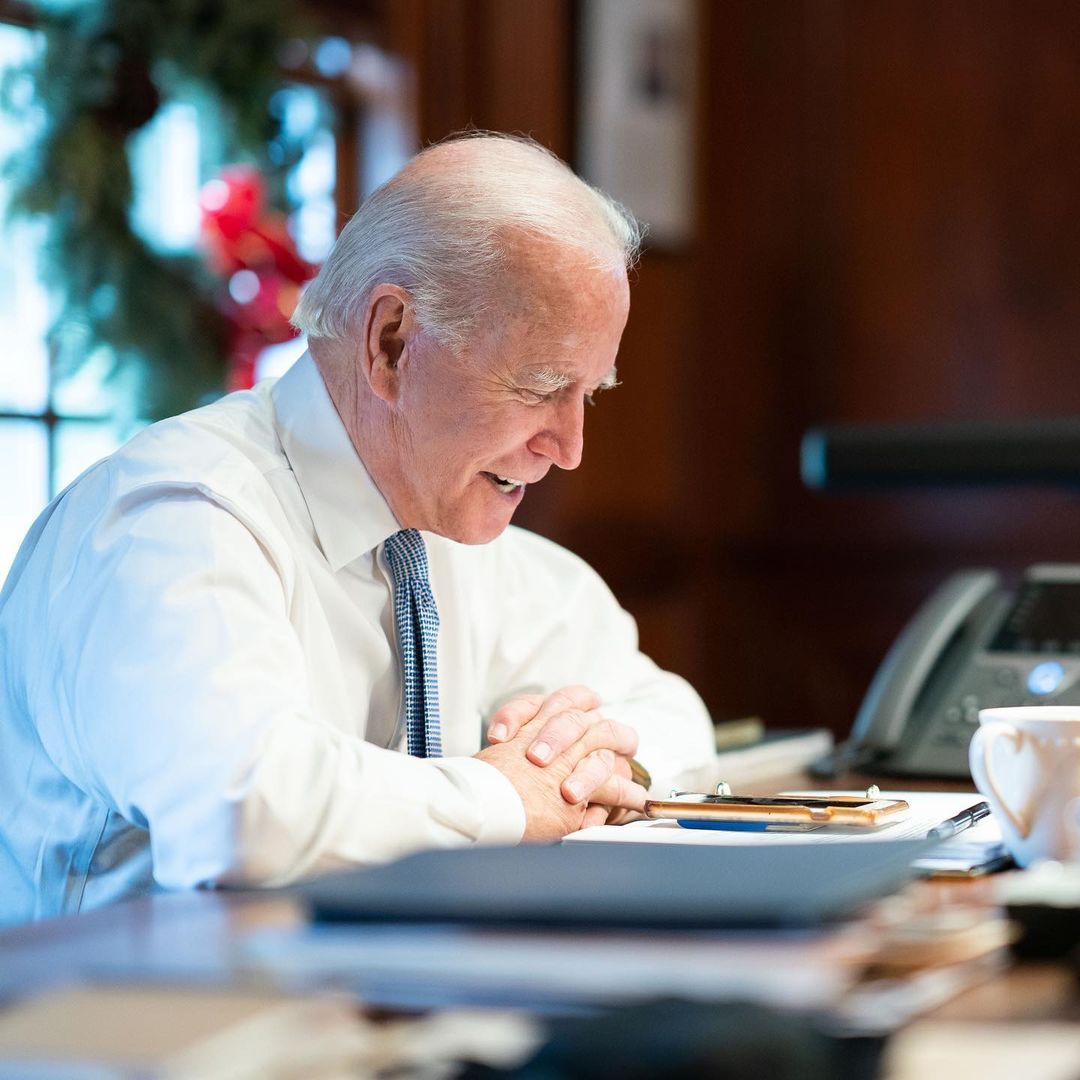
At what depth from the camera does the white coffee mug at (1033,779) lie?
3.27ft

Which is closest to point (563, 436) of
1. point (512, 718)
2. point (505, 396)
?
point (505, 396)

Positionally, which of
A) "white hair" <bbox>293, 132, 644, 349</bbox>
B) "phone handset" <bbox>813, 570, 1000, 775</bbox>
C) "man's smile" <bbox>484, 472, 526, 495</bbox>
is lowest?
"phone handset" <bbox>813, 570, 1000, 775</bbox>

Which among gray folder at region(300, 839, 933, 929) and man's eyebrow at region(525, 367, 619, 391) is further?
man's eyebrow at region(525, 367, 619, 391)

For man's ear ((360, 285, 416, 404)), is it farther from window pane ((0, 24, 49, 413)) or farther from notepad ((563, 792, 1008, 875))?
window pane ((0, 24, 49, 413))

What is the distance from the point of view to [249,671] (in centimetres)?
124

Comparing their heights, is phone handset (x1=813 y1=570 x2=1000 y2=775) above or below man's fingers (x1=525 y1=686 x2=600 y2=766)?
below

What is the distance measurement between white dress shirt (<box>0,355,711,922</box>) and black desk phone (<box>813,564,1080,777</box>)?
0.74 feet

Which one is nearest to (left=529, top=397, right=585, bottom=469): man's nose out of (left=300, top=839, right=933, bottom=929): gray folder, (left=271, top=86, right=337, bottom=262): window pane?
(left=300, top=839, right=933, bottom=929): gray folder

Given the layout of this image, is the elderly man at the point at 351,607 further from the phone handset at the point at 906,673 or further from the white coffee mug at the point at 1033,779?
the white coffee mug at the point at 1033,779

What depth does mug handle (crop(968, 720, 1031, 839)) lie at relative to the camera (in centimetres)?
101

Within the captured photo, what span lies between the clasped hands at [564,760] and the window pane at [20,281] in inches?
76.5

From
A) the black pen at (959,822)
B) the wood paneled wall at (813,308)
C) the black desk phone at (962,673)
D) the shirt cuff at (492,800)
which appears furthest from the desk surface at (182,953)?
the wood paneled wall at (813,308)

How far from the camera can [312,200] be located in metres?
3.86

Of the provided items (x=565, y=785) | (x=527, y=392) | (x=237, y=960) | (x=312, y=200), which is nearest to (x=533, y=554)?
(x=527, y=392)
